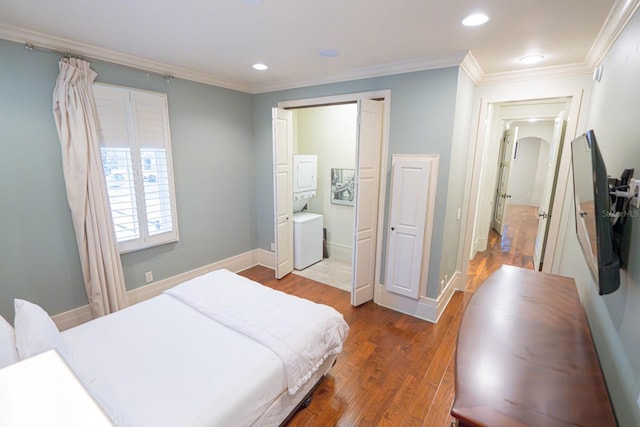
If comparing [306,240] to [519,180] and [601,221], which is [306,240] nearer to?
[601,221]

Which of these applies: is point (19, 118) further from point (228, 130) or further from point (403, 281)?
point (403, 281)

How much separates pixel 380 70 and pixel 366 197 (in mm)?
1338

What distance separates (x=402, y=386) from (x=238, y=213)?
10.0 ft

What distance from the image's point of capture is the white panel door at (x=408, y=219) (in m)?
2.82

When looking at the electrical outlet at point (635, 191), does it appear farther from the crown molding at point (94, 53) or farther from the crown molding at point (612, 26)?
the crown molding at point (94, 53)

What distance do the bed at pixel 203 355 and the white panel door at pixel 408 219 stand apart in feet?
3.91

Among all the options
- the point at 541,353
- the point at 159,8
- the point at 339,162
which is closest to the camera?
the point at 541,353

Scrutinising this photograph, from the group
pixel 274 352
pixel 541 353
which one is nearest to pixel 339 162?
pixel 274 352

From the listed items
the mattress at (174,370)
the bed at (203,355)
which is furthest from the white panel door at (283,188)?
the mattress at (174,370)

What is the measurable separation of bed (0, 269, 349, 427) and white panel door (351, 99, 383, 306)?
1.17 metres

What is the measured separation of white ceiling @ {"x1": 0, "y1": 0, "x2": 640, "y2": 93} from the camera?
1742 mm

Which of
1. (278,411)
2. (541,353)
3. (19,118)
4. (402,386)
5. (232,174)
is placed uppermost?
(19,118)

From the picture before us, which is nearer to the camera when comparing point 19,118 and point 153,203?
point 19,118

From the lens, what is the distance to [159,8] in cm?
181
